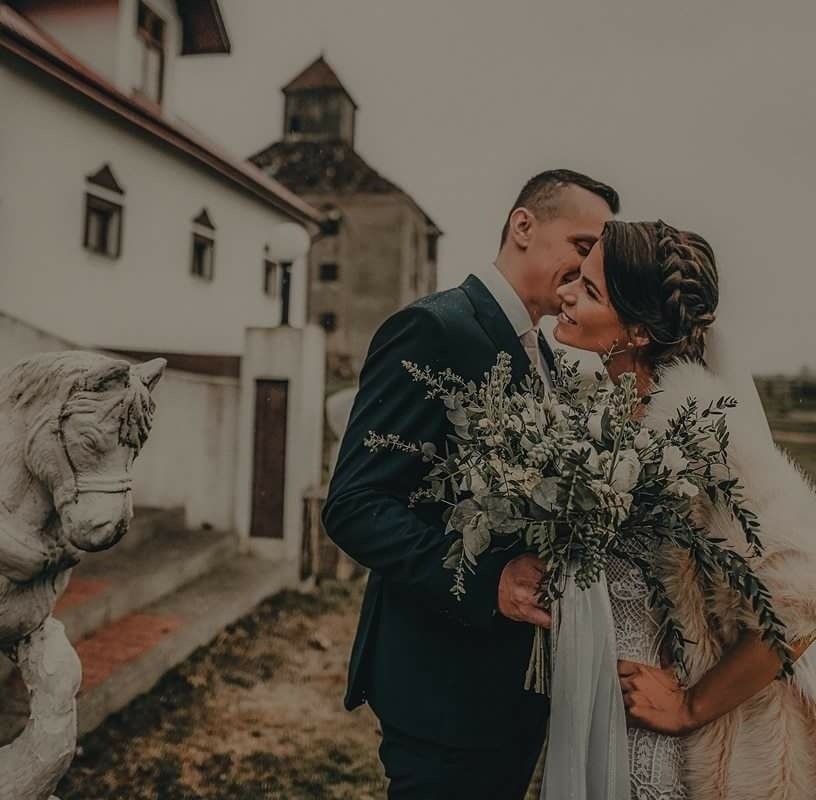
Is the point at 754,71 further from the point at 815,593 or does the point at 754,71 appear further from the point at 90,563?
the point at 90,563

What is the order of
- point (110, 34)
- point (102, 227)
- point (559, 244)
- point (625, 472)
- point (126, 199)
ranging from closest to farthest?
point (625, 472)
point (559, 244)
point (102, 227)
point (126, 199)
point (110, 34)

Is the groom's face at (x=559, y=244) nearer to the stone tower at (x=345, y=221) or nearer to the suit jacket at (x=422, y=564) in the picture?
the suit jacket at (x=422, y=564)

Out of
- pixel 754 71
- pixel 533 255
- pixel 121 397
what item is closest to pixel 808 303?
pixel 754 71

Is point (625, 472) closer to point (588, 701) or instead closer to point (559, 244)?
point (588, 701)

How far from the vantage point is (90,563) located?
2762 millimetres

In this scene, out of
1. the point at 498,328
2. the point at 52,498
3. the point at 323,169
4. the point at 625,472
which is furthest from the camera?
the point at 323,169

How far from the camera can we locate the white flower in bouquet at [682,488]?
1.10 metres

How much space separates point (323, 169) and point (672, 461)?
2.33 m

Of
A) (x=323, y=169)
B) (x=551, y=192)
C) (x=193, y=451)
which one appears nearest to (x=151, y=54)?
(x=323, y=169)

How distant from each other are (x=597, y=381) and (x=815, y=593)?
476 millimetres

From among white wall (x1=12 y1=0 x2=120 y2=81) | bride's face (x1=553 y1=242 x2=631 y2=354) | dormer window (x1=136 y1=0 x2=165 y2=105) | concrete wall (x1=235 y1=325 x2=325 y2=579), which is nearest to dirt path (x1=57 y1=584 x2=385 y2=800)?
concrete wall (x1=235 y1=325 x2=325 y2=579)

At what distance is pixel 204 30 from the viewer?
116 inches

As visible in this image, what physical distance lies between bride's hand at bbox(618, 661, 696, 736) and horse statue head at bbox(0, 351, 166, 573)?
3.06 feet

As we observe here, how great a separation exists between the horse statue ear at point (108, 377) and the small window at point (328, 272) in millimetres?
1929
